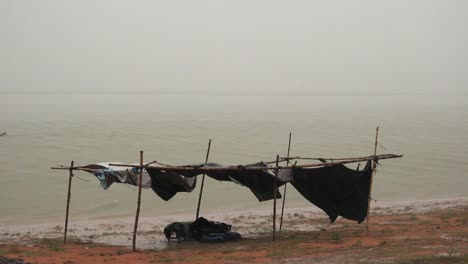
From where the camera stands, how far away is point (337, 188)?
12016mm

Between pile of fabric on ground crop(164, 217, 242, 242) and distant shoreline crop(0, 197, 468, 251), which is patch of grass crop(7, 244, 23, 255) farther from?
pile of fabric on ground crop(164, 217, 242, 242)

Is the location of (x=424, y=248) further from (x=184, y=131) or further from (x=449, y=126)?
(x=449, y=126)

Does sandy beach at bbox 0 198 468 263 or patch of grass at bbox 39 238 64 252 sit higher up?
sandy beach at bbox 0 198 468 263

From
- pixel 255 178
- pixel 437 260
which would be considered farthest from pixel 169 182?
pixel 437 260

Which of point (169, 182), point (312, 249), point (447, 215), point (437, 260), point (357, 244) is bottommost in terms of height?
point (312, 249)

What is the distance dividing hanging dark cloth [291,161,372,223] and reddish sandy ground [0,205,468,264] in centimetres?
54

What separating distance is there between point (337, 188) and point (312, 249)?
6.60ft

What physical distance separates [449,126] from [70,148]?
92.8ft

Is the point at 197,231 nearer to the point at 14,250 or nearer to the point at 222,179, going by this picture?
the point at 222,179

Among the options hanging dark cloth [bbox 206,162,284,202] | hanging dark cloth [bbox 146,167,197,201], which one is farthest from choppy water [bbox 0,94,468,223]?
hanging dark cloth [bbox 206,162,284,202]

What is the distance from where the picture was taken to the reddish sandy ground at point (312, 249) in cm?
902

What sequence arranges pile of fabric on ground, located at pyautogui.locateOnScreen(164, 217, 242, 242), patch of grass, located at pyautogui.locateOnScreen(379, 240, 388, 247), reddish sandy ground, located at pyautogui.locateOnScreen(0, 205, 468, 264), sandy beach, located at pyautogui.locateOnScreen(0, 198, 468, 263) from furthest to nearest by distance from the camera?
pile of fabric on ground, located at pyautogui.locateOnScreen(164, 217, 242, 242), patch of grass, located at pyautogui.locateOnScreen(379, 240, 388, 247), sandy beach, located at pyautogui.locateOnScreen(0, 198, 468, 263), reddish sandy ground, located at pyautogui.locateOnScreen(0, 205, 468, 264)

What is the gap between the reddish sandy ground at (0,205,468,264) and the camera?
9.02 m

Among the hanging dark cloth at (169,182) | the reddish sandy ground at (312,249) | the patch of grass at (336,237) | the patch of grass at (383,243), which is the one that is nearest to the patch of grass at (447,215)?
the reddish sandy ground at (312,249)
